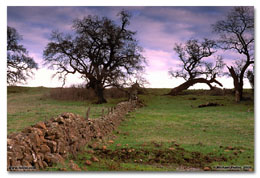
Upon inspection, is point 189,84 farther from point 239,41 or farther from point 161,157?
point 161,157

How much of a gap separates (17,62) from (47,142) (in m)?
13.0

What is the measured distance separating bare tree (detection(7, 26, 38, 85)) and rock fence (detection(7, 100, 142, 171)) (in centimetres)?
835

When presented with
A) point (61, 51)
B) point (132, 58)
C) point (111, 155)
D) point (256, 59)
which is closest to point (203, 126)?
point (256, 59)

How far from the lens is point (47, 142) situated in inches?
240

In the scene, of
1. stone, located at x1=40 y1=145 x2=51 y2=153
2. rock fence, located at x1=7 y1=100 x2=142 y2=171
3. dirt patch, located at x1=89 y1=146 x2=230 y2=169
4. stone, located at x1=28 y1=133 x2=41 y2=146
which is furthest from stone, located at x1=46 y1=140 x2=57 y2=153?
Answer: dirt patch, located at x1=89 y1=146 x2=230 y2=169

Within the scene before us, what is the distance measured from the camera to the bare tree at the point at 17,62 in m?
15.2

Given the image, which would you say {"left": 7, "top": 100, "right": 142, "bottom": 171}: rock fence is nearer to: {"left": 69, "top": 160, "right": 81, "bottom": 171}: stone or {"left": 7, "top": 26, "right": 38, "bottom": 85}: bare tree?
{"left": 69, "top": 160, "right": 81, "bottom": 171}: stone

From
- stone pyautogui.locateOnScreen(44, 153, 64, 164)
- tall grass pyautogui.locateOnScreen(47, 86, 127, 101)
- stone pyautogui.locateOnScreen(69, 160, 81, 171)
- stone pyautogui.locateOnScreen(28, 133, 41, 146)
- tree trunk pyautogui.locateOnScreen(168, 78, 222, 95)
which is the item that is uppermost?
tree trunk pyautogui.locateOnScreen(168, 78, 222, 95)

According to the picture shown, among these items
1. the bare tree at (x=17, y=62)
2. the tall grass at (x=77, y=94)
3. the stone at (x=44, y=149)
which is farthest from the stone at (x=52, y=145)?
the tall grass at (x=77, y=94)

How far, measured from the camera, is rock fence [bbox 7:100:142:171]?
17.0 ft

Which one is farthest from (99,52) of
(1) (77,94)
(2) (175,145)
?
(2) (175,145)
